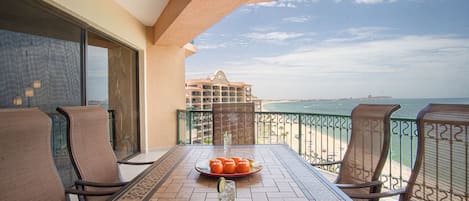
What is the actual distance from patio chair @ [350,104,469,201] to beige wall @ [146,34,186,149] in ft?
15.1

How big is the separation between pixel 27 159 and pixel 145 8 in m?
3.53

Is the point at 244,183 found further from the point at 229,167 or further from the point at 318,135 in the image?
the point at 318,135

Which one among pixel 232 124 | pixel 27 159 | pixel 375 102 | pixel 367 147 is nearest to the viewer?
pixel 27 159

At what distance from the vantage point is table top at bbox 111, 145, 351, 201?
45.1 inches

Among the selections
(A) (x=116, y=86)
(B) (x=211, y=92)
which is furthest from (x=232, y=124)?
(B) (x=211, y=92)

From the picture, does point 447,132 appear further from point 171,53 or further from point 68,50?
point 171,53

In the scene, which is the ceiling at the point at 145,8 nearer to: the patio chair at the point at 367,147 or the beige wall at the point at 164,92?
the beige wall at the point at 164,92

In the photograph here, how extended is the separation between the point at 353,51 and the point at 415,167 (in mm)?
16938

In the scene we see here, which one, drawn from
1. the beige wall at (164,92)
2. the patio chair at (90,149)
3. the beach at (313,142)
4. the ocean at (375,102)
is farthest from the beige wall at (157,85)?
the patio chair at (90,149)

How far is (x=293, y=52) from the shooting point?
56.9ft

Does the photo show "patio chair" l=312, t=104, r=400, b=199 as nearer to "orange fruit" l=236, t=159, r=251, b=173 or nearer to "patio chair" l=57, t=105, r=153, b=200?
"orange fruit" l=236, t=159, r=251, b=173

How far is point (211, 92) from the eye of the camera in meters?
7.41

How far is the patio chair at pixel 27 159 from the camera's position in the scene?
3.62 feet

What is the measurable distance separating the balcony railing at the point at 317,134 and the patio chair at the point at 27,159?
2.16 m
